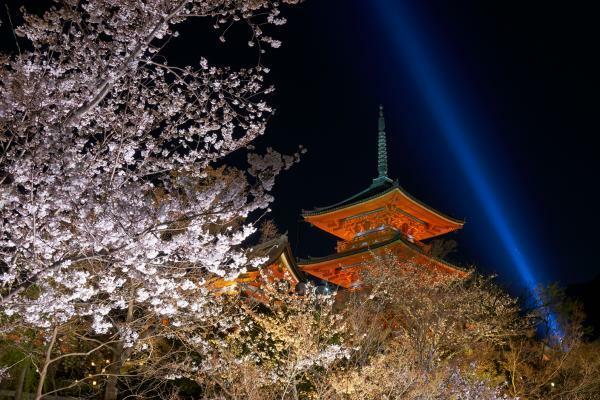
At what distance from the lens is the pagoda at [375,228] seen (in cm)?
2212

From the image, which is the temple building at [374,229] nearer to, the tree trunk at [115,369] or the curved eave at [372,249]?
the curved eave at [372,249]

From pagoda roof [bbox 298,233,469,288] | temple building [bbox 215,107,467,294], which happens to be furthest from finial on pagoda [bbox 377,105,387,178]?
pagoda roof [bbox 298,233,469,288]

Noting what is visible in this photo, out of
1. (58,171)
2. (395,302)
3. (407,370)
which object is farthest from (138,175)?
(395,302)

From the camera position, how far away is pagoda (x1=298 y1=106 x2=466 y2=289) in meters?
22.1

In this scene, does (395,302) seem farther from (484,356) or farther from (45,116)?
(45,116)

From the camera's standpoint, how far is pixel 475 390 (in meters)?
11.1

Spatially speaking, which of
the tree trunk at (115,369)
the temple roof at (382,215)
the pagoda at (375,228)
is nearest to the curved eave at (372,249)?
the pagoda at (375,228)

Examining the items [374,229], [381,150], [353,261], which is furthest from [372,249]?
[381,150]

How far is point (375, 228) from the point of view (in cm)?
2395

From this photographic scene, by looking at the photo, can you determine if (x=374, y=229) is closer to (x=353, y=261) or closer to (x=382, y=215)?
(x=382, y=215)

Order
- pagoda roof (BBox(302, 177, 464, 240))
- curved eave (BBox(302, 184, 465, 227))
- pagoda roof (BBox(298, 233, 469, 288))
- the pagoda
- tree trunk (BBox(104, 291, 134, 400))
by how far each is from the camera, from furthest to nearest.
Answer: pagoda roof (BBox(302, 177, 464, 240)), curved eave (BBox(302, 184, 465, 227)), the pagoda, pagoda roof (BBox(298, 233, 469, 288)), tree trunk (BBox(104, 291, 134, 400))

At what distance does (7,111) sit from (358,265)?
721 inches

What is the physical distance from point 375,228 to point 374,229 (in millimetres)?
73

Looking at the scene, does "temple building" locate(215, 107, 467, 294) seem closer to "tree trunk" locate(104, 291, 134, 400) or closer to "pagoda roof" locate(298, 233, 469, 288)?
"pagoda roof" locate(298, 233, 469, 288)
